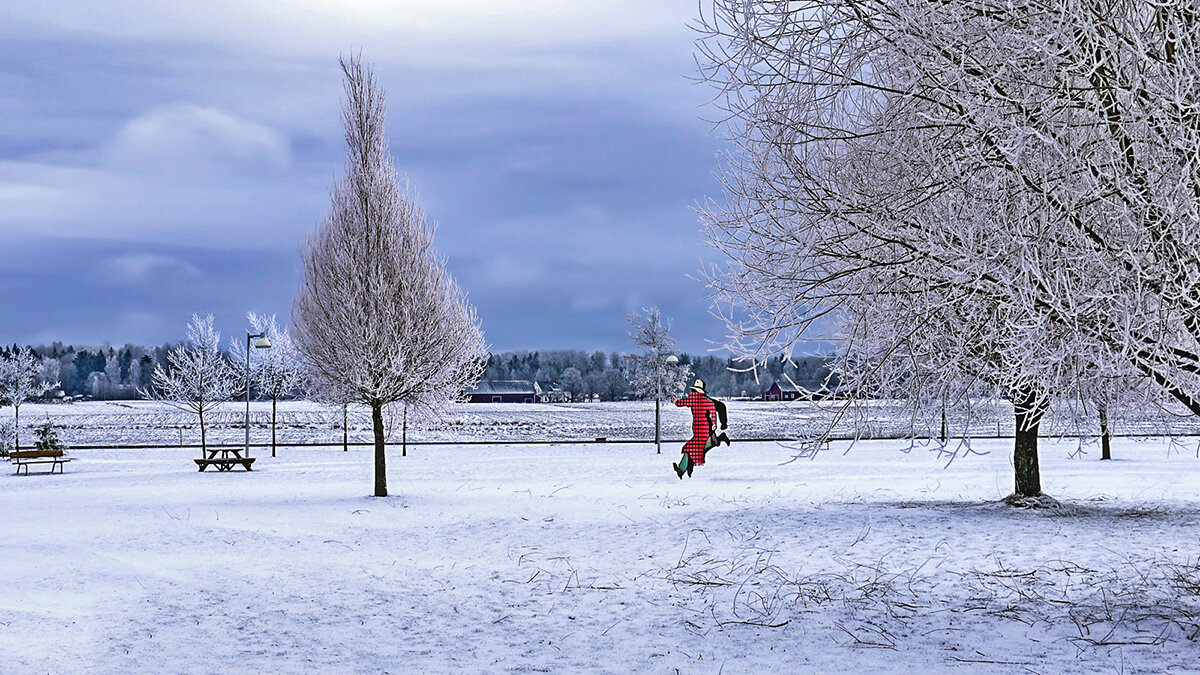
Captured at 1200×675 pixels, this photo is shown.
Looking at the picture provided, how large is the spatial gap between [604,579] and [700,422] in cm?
1230

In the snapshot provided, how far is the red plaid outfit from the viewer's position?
2202 centimetres

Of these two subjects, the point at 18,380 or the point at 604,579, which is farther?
the point at 18,380

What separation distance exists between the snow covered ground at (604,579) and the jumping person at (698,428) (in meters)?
1.94

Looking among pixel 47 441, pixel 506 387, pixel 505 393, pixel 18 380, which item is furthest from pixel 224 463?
pixel 506 387

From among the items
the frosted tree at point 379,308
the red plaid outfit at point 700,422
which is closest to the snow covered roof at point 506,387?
the red plaid outfit at point 700,422

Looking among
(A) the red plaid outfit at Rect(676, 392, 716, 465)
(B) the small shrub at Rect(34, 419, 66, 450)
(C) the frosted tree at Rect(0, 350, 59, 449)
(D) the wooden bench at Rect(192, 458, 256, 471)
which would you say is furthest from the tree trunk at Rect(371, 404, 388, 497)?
(C) the frosted tree at Rect(0, 350, 59, 449)

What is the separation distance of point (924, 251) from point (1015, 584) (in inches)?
183

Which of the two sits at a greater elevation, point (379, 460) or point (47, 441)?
point (379, 460)

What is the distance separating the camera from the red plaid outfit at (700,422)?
72.2 feet


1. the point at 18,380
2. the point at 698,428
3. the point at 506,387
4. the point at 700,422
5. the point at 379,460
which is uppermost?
the point at 18,380

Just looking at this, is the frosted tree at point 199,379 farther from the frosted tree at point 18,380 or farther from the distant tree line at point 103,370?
the distant tree line at point 103,370

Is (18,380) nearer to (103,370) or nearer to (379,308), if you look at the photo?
(379,308)

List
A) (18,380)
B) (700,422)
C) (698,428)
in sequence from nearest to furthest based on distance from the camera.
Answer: (700,422), (698,428), (18,380)

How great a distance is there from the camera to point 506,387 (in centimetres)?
15188
